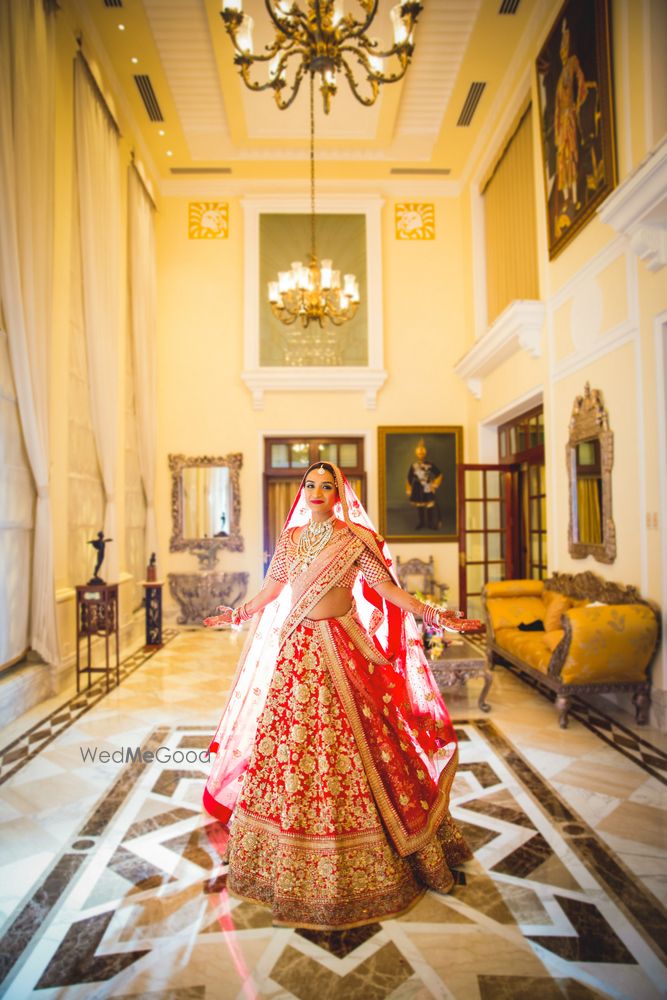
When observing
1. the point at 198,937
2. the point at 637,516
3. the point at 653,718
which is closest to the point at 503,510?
the point at 637,516

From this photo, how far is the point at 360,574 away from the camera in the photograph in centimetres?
220

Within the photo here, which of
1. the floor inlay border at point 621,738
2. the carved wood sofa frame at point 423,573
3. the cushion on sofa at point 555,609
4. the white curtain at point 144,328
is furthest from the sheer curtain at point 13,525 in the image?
the carved wood sofa frame at point 423,573

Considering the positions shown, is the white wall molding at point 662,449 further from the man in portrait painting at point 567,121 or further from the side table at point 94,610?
the side table at point 94,610

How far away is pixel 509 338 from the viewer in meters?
5.92

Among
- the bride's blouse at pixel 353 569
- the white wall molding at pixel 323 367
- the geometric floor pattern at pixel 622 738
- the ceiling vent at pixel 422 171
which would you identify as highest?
the ceiling vent at pixel 422 171

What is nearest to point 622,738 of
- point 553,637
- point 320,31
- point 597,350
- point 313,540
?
point 553,637

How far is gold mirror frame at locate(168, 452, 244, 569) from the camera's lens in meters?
7.85

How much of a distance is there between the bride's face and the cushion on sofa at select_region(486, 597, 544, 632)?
329cm

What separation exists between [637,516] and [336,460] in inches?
189

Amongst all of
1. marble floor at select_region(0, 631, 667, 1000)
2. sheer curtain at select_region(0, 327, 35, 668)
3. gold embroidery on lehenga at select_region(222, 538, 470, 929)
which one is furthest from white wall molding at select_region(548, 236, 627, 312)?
sheer curtain at select_region(0, 327, 35, 668)

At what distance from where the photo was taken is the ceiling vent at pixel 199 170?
7879 millimetres

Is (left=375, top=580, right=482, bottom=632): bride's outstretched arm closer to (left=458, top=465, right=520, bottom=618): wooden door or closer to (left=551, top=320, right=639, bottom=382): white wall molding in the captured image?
(left=551, top=320, right=639, bottom=382): white wall molding

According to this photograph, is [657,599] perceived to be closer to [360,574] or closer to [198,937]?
[360,574]

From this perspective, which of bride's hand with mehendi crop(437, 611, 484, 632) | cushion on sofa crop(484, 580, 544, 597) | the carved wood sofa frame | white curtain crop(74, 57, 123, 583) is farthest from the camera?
the carved wood sofa frame
